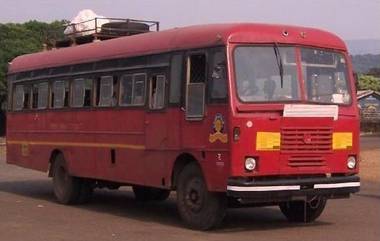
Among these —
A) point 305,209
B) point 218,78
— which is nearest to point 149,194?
point 305,209

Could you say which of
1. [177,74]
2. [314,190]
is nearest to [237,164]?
[314,190]

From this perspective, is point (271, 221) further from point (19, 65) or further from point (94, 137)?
point (19, 65)

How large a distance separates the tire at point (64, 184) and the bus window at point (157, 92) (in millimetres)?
3597

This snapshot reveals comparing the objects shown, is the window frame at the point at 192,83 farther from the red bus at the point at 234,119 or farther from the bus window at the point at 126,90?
the bus window at the point at 126,90

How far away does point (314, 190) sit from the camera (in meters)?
10.8

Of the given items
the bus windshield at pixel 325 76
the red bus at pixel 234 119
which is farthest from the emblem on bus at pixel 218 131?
the bus windshield at pixel 325 76

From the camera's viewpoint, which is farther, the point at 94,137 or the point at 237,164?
the point at 94,137

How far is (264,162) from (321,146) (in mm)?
963

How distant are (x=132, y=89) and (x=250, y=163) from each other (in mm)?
3255

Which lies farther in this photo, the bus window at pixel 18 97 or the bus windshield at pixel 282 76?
the bus window at pixel 18 97

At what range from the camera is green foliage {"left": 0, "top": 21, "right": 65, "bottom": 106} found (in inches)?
2121

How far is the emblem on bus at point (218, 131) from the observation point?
10.5 m

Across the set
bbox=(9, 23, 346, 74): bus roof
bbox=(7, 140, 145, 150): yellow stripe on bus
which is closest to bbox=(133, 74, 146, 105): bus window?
bbox=(9, 23, 346, 74): bus roof

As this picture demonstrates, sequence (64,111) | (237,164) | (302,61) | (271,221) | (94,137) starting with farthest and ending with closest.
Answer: (64,111) < (94,137) < (271,221) < (302,61) < (237,164)
